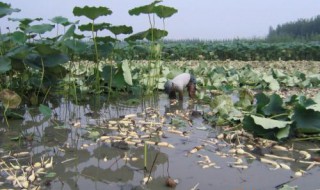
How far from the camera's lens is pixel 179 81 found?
137 inches

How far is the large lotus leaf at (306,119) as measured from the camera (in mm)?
2068

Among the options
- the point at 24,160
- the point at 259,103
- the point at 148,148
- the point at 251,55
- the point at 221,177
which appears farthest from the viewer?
the point at 251,55

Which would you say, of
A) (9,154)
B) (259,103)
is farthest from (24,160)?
(259,103)

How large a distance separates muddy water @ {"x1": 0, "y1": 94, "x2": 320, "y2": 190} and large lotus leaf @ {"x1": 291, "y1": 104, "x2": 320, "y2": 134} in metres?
0.11

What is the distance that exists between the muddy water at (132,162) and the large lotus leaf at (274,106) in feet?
1.12

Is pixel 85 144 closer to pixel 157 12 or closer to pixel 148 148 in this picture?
pixel 148 148

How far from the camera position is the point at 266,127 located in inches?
79.6

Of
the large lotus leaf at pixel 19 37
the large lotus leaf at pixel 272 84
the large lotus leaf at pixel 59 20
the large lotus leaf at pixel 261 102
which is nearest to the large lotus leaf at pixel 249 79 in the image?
the large lotus leaf at pixel 272 84

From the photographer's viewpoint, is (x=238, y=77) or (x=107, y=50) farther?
(x=238, y=77)

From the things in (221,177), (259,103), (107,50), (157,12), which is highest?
(157,12)

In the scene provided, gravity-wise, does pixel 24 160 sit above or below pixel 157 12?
below

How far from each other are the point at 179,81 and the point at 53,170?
208 cm

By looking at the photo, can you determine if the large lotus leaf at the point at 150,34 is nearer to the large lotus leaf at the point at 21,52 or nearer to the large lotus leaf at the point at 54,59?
the large lotus leaf at the point at 54,59

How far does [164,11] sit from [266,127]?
147 centimetres
